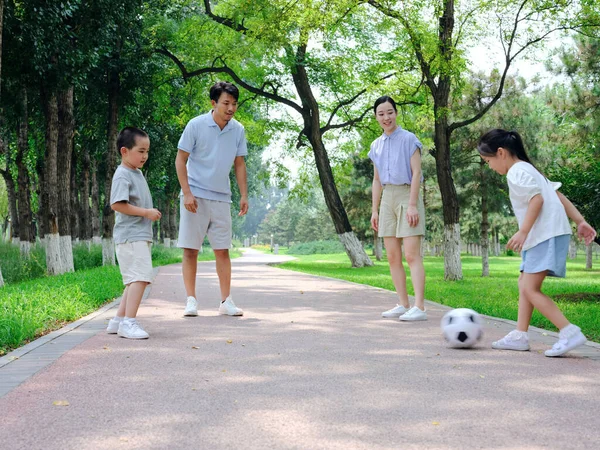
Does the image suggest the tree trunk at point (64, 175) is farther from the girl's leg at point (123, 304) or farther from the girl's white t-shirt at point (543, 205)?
the girl's white t-shirt at point (543, 205)

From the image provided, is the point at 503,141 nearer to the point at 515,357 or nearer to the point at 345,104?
the point at 515,357

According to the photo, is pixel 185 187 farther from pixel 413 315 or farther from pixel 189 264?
pixel 413 315

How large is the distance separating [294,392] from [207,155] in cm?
365

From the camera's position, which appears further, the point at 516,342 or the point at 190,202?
the point at 190,202

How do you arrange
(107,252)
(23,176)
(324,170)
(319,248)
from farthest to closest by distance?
(319,248) → (324,170) → (23,176) → (107,252)

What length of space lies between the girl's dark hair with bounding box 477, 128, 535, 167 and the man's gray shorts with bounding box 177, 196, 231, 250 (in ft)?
9.78

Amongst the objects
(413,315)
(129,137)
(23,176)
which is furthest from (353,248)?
(129,137)

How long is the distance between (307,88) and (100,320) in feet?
54.0

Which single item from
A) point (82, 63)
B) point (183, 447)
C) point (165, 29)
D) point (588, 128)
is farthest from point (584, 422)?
point (588, 128)

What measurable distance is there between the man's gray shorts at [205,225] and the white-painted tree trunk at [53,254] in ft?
29.9

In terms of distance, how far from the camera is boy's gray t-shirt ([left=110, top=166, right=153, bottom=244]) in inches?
219

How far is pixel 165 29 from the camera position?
1942cm

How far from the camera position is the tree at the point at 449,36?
46.3 ft

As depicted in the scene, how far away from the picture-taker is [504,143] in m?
4.99
